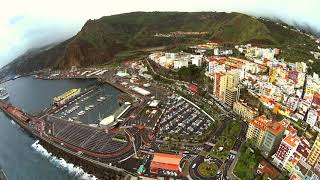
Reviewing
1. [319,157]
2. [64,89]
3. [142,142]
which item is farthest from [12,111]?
[319,157]

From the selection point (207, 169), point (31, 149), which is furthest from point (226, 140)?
point (31, 149)

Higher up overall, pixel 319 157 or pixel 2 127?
pixel 319 157

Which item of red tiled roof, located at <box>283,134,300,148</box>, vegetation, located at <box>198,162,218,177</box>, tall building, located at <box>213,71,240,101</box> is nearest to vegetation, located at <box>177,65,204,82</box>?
tall building, located at <box>213,71,240,101</box>

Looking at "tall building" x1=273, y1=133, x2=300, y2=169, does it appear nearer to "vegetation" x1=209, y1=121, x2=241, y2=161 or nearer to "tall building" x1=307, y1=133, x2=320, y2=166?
"tall building" x1=307, y1=133, x2=320, y2=166

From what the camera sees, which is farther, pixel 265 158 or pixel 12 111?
pixel 12 111

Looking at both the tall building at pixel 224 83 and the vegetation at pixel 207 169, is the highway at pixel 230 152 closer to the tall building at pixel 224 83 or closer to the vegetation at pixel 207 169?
the vegetation at pixel 207 169

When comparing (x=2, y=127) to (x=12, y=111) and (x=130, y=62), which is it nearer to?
(x=12, y=111)

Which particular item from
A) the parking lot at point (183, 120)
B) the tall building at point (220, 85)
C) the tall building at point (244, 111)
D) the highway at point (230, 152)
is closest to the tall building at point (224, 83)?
the tall building at point (220, 85)
